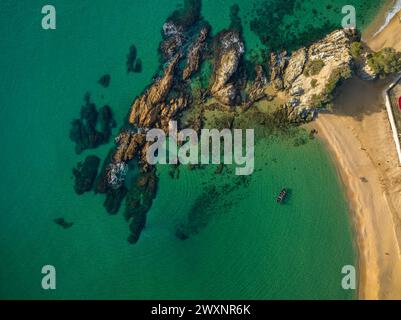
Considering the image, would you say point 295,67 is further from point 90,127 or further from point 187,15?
point 90,127

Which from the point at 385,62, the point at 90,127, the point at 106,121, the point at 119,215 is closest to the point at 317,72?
the point at 385,62

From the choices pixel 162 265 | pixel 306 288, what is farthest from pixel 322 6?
pixel 162 265

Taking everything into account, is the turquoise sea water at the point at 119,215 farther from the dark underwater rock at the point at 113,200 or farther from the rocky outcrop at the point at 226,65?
the rocky outcrop at the point at 226,65

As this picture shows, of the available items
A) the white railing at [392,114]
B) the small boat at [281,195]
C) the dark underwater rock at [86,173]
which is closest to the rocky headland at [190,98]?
the dark underwater rock at [86,173]

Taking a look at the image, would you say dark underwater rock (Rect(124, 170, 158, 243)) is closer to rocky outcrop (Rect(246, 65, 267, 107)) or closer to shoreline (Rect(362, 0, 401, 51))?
rocky outcrop (Rect(246, 65, 267, 107))

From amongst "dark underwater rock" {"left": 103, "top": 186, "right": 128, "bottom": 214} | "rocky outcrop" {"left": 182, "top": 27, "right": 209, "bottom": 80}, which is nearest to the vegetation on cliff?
"rocky outcrop" {"left": 182, "top": 27, "right": 209, "bottom": 80}
